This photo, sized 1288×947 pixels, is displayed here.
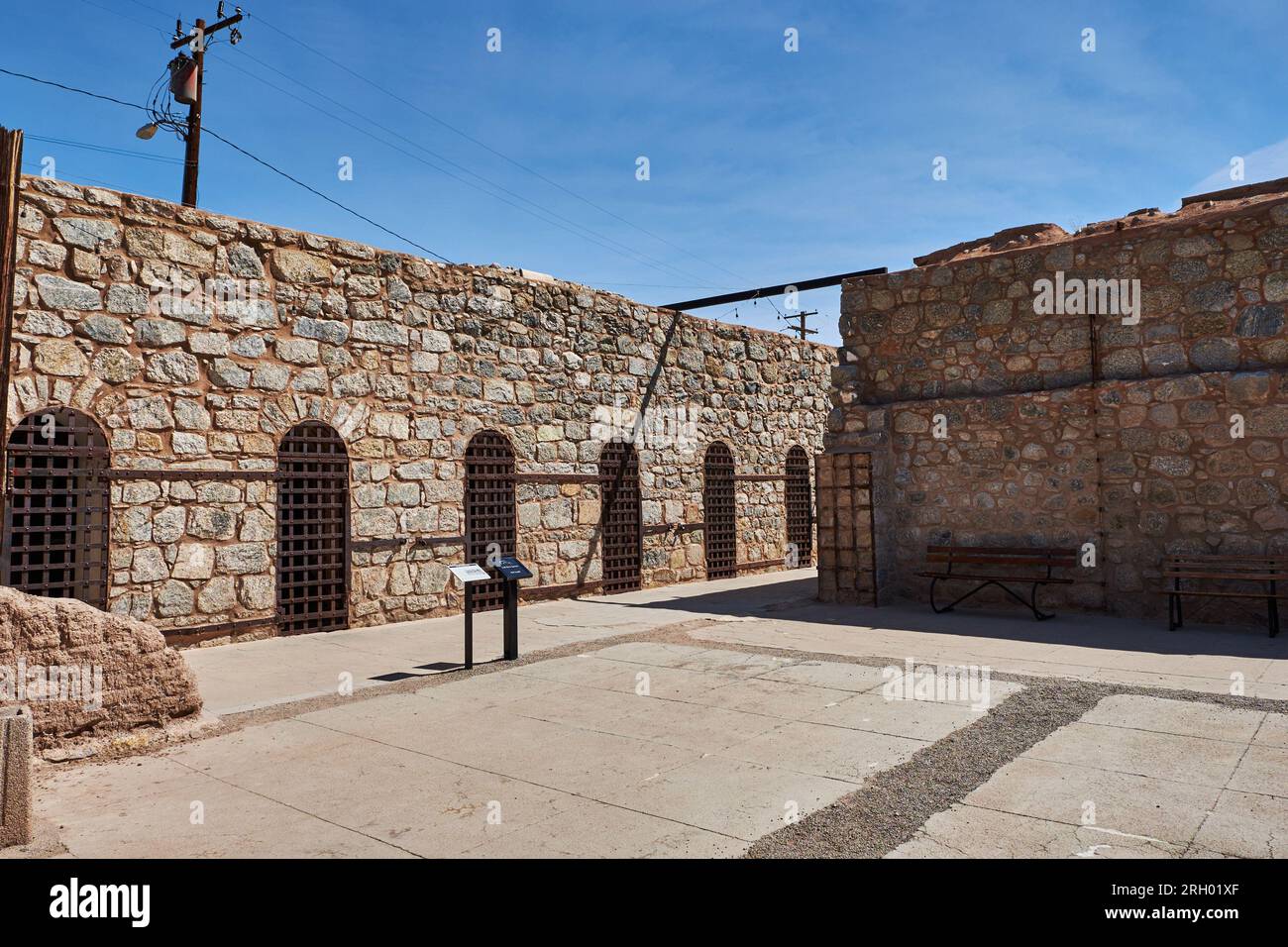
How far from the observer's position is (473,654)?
278 inches

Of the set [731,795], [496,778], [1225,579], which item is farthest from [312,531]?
[1225,579]

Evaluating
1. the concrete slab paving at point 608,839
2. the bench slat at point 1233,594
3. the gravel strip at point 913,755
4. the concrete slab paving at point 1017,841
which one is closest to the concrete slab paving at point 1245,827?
the concrete slab paving at point 1017,841

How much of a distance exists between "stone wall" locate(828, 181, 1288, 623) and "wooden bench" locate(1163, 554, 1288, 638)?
29 centimetres

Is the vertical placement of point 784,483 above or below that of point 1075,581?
above

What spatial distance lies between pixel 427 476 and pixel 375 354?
4.46 feet

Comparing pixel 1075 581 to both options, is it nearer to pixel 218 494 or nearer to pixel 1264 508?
pixel 1264 508

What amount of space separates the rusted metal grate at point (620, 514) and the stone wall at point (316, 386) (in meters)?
0.19

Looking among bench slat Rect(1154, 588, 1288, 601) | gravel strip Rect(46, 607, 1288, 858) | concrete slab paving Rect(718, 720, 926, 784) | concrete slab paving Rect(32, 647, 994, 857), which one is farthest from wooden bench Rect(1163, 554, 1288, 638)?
concrete slab paving Rect(718, 720, 926, 784)

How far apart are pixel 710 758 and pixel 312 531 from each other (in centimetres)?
565

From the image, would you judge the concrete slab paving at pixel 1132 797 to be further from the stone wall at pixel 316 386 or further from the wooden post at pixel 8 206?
the stone wall at pixel 316 386

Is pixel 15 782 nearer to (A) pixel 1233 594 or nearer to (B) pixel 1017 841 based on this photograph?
(B) pixel 1017 841

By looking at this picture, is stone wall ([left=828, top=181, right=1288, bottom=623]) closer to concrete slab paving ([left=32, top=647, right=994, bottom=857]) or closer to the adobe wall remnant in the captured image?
concrete slab paving ([left=32, top=647, right=994, bottom=857])

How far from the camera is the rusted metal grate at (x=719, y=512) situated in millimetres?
12844
